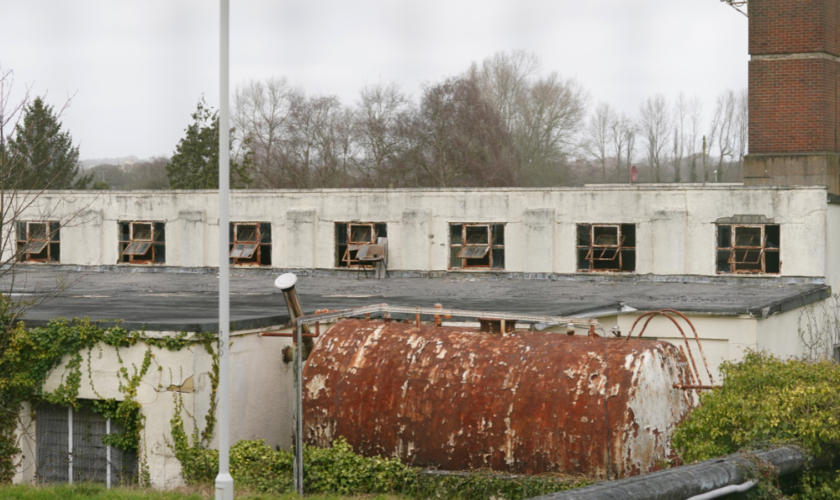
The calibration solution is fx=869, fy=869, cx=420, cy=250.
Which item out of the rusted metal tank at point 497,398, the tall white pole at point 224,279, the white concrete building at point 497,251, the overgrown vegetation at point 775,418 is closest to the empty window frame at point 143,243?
the white concrete building at point 497,251

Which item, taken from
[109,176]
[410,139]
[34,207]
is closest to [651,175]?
[410,139]

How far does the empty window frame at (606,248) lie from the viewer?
28594 millimetres

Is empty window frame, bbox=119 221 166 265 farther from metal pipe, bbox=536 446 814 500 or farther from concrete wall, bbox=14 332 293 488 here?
metal pipe, bbox=536 446 814 500

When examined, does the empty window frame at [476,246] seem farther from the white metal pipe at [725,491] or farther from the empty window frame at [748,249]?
the white metal pipe at [725,491]

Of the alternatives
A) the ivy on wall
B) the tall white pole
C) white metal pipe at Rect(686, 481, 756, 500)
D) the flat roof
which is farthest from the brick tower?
white metal pipe at Rect(686, 481, 756, 500)

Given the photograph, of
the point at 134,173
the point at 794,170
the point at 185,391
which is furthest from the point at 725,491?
the point at 134,173

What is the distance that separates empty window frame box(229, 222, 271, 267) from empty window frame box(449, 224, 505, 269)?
714 cm

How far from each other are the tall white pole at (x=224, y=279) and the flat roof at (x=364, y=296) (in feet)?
9.37

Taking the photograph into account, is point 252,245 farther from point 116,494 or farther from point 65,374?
point 116,494

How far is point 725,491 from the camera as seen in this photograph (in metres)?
6.14

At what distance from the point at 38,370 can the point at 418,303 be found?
7956 mm

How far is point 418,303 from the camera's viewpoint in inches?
705

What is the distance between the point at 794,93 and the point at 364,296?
16.8 meters

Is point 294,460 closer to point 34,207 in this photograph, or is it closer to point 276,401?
point 276,401
